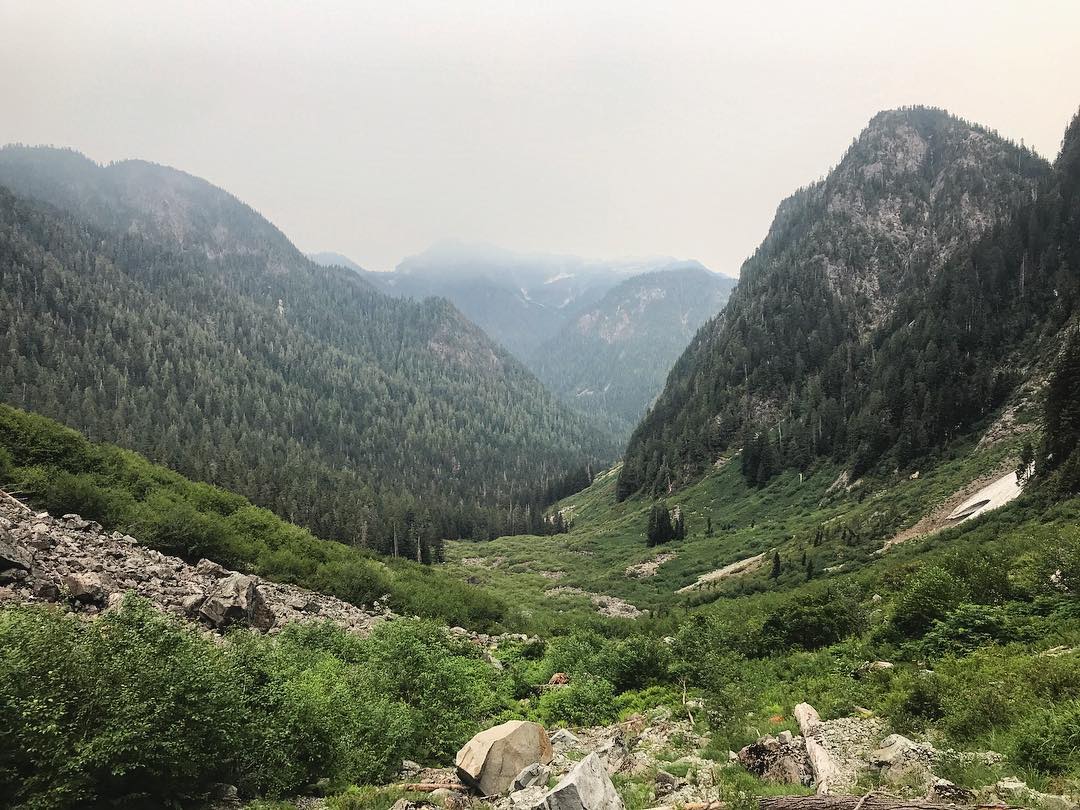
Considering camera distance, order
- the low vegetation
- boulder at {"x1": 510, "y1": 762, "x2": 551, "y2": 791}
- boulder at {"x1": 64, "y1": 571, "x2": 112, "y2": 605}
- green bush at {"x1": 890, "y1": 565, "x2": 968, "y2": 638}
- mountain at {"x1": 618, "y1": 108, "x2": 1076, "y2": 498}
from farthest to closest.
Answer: mountain at {"x1": 618, "y1": 108, "x2": 1076, "y2": 498}, the low vegetation, boulder at {"x1": 64, "y1": 571, "x2": 112, "y2": 605}, green bush at {"x1": 890, "y1": 565, "x2": 968, "y2": 638}, boulder at {"x1": 510, "y1": 762, "x2": 551, "y2": 791}

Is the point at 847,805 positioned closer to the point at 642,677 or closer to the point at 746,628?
the point at 642,677

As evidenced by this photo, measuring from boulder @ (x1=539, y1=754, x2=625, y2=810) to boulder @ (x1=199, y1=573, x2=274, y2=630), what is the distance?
77.5ft

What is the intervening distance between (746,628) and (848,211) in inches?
8097

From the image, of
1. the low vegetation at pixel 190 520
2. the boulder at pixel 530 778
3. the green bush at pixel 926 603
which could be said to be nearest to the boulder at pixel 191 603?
the low vegetation at pixel 190 520

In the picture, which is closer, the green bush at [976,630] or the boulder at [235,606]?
the green bush at [976,630]

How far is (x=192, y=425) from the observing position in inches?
7618

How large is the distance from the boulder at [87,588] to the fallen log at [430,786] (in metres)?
18.4

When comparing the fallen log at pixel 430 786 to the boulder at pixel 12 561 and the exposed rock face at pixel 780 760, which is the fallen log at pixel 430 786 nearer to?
the exposed rock face at pixel 780 760

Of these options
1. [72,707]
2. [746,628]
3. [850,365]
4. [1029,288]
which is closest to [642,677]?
[746,628]

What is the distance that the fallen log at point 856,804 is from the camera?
8.09 m

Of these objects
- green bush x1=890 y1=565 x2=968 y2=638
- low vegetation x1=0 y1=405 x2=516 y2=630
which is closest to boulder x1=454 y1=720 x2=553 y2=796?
green bush x1=890 y1=565 x2=968 y2=638

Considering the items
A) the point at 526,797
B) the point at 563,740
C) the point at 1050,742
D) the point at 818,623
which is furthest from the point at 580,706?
the point at 1050,742

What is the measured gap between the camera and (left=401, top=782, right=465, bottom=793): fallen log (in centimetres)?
1413

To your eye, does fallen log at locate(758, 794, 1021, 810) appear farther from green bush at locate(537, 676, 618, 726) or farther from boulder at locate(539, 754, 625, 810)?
green bush at locate(537, 676, 618, 726)
